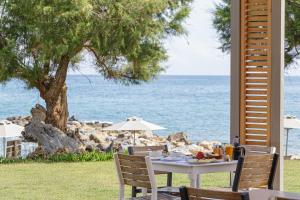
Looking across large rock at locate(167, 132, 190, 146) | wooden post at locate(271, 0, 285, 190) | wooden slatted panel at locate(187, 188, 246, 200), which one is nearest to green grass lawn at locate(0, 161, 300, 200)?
wooden post at locate(271, 0, 285, 190)

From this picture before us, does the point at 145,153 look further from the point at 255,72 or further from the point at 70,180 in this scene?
the point at 70,180

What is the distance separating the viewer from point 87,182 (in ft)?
39.2

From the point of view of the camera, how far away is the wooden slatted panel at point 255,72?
8633mm

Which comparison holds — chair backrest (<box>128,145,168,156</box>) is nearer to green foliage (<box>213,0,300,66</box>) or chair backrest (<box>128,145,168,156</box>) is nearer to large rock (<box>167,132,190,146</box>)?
green foliage (<box>213,0,300,66</box>)

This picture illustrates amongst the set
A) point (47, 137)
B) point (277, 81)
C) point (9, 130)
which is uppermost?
point (277, 81)

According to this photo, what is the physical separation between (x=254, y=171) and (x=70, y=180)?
5.60m

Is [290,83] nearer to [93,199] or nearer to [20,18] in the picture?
[20,18]

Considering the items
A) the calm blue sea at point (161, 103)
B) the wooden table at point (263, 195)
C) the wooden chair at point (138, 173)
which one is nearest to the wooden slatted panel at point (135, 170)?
the wooden chair at point (138, 173)

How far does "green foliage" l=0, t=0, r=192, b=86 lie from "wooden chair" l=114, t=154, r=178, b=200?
378 inches

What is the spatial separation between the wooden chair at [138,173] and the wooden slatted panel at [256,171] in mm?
686

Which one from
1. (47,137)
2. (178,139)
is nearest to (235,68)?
(47,137)

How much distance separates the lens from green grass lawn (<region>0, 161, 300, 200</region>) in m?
10.7

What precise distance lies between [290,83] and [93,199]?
43.6 m

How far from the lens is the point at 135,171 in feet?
22.5
